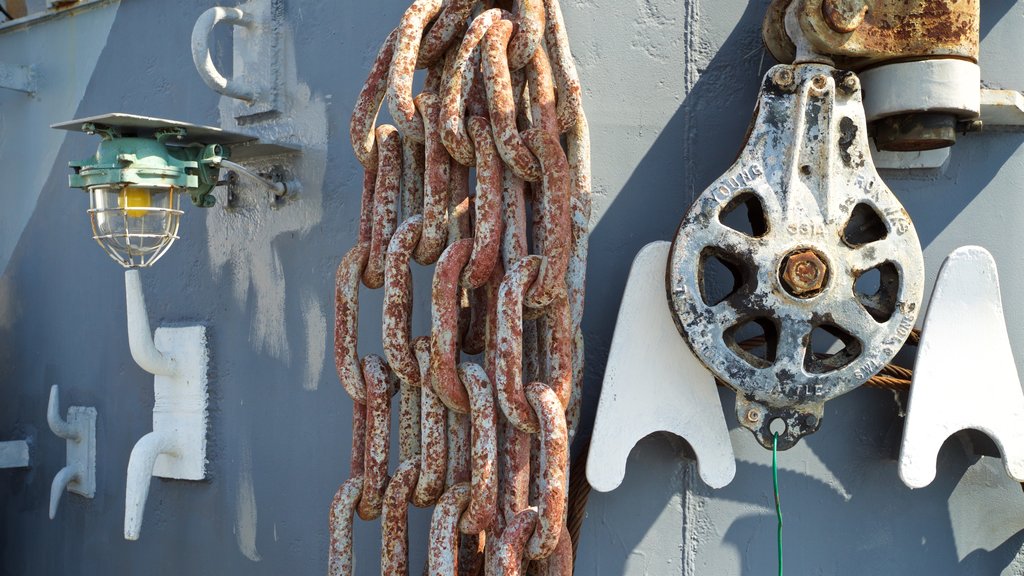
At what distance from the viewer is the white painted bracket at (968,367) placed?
7.01 feet

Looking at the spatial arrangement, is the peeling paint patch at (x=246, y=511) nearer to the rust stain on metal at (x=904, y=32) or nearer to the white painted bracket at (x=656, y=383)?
the white painted bracket at (x=656, y=383)

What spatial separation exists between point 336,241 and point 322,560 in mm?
732

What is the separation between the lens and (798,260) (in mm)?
2061

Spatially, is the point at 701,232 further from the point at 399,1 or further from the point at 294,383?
the point at 294,383

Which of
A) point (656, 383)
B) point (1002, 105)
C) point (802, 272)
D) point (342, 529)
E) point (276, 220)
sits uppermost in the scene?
point (1002, 105)

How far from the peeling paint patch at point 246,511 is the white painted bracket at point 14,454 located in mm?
1156

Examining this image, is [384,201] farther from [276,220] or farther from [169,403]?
[169,403]

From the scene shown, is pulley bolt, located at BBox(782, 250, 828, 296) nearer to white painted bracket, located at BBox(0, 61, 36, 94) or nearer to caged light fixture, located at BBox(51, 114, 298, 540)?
caged light fixture, located at BBox(51, 114, 298, 540)

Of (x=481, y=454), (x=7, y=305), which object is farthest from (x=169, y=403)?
(x=481, y=454)

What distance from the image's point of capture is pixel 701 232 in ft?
6.77

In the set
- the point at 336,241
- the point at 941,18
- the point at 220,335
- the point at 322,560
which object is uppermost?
the point at 941,18

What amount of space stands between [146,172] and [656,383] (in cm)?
124

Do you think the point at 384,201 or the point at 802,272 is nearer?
the point at 802,272

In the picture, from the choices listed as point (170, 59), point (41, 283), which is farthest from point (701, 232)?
point (41, 283)
